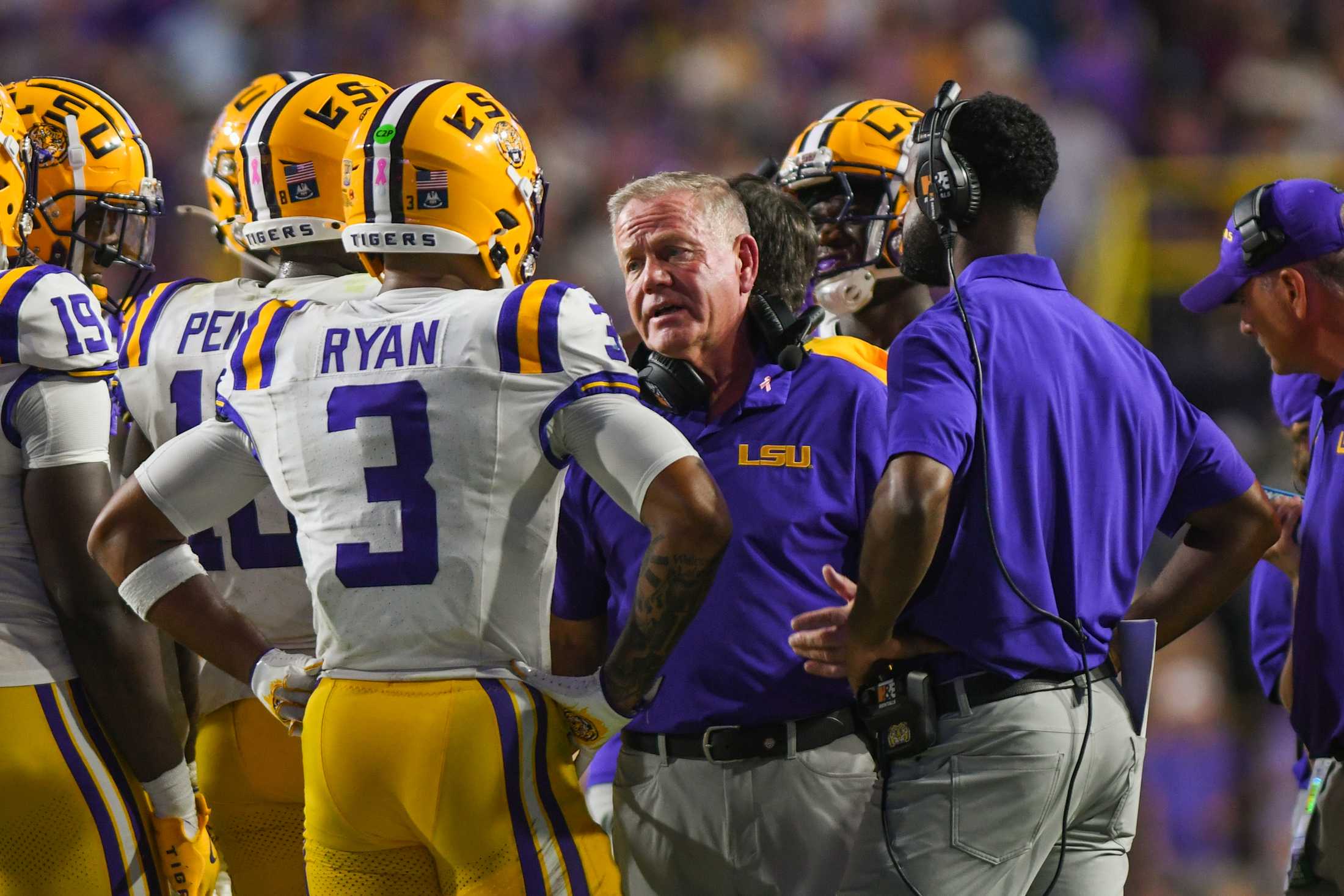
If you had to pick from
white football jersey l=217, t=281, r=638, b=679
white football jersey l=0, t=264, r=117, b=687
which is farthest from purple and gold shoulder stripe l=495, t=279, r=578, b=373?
white football jersey l=0, t=264, r=117, b=687

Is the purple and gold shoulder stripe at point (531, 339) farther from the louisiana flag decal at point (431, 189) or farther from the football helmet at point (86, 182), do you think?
the football helmet at point (86, 182)

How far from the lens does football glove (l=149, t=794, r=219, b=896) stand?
127 inches

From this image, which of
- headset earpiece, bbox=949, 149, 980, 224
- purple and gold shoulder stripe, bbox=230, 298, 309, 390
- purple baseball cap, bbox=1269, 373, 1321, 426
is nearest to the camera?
purple and gold shoulder stripe, bbox=230, 298, 309, 390

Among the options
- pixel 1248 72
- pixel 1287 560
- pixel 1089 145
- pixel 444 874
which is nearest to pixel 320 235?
pixel 444 874

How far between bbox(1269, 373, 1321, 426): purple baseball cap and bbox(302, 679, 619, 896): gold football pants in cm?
246

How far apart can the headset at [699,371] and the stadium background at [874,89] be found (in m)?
4.22

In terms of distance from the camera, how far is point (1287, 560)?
3387mm

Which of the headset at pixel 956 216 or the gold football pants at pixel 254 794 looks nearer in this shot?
the headset at pixel 956 216

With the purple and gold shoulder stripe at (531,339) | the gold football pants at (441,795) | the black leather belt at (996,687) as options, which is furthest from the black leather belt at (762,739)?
the purple and gold shoulder stripe at (531,339)

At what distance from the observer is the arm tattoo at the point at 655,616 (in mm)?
2471

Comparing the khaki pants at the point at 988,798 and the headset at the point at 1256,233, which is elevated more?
the headset at the point at 1256,233

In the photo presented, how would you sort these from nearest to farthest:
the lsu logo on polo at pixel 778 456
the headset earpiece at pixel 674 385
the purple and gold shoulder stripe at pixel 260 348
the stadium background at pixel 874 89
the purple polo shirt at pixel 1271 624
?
the purple and gold shoulder stripe at pixel 260 348, the lsu logo on polo at pixel 778 456, the headset earpiece at pixel 674 385, the purple polo shirt at pixel 1271 624, the stadium background at pixel 874 89

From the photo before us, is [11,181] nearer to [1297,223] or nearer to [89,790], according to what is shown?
[89,790]

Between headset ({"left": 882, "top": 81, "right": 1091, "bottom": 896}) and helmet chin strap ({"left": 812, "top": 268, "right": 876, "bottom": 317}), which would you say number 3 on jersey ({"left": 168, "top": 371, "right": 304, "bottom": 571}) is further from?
helmet chin strap ({"left": 812, "top": 268, "right": 876, "bottom": 317})
